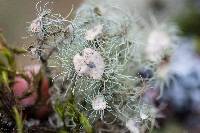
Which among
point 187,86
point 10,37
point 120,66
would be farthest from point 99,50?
point 187,86

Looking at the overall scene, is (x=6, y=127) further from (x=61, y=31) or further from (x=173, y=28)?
(x=173, y=28)

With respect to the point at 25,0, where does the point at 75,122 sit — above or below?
below

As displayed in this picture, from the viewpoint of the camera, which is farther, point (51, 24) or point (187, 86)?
point (187, 86)

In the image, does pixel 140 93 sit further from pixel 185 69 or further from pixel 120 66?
pixel 185 69

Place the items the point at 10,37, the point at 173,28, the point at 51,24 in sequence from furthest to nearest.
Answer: the point at 173,28 < the point at 10,37 < the point at 51,24

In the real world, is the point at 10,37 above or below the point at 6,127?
above

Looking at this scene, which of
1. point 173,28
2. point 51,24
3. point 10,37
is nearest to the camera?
point 51,24

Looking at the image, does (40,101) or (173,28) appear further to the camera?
(173,28)

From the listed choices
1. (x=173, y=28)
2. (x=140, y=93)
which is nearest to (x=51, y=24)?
(x=140, y=93)
